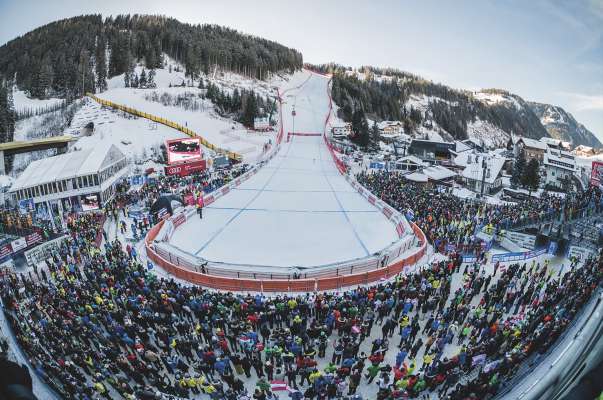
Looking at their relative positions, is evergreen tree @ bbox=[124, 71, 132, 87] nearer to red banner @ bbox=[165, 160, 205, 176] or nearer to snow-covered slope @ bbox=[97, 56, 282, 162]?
snow-covered slope @ bbox=[97, 56, 282, 162]

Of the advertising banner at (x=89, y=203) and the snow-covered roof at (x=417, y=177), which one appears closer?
the advertising banner at (x=89, y=203)

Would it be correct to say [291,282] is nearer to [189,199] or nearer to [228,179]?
[189,199]

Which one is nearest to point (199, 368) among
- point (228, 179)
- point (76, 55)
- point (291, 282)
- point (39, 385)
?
point (39, 385)

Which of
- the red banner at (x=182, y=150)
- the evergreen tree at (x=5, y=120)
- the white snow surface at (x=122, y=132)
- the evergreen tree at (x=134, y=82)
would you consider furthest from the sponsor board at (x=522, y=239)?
the evergreen tree at (x=134, y=82)

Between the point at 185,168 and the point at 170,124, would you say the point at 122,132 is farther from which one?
the point at 185,168

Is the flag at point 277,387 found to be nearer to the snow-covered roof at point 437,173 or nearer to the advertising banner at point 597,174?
the advertising banner at point 597,174

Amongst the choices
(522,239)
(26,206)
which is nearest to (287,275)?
(522,239)

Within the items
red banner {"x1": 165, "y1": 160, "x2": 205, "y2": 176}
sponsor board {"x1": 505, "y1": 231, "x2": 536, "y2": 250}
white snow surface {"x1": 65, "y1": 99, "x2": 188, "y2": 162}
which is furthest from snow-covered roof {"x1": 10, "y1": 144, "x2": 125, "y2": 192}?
sponsor board {"x1": 505, "y1": 231, "x2": 536, "y2": 250}
